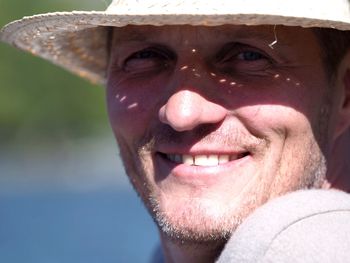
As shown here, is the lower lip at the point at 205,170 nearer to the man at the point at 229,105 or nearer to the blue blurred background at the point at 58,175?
the man at the point at 229,105

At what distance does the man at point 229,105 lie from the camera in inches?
76.5

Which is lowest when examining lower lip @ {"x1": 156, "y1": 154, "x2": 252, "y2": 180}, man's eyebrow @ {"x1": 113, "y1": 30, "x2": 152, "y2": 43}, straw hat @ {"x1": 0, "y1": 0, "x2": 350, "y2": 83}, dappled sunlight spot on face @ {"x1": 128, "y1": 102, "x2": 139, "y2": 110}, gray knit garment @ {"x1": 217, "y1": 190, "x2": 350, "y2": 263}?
lower lip @ {"x1": 156, "y1": 154, "x2": 252, "y2": 180}

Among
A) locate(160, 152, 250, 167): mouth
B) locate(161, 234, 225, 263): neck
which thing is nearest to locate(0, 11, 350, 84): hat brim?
locate(160, 152, 250, 167): mouth

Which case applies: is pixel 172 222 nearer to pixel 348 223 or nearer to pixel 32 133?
pixel 348 223

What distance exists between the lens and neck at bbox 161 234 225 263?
6.64 ft

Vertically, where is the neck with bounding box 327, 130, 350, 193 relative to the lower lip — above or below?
below

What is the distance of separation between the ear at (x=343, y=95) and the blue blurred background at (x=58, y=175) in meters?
0.68

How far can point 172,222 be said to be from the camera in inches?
78.8

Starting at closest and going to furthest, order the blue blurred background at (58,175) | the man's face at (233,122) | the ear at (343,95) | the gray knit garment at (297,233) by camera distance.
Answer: the gray knit garment at (297,233), the man's face at (233,122), the ear at (343,95), the blue blurred background at (58,175)

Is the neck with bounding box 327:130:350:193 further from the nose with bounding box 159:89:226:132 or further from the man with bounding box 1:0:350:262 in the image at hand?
the nose with bounding box 159:89:226:132

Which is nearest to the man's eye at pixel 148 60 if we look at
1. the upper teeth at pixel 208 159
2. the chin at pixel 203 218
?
the upper teeth at pixel 208 159

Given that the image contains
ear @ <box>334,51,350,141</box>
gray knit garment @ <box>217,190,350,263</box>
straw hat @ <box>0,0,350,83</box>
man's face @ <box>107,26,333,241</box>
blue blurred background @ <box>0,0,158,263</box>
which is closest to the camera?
gray knit garment @ <box>217,190,350,263</box>

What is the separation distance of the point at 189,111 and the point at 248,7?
28 centimetres

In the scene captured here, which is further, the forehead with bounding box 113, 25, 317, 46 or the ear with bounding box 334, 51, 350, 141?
the ear with bounding box 334, 51, 350, 141
